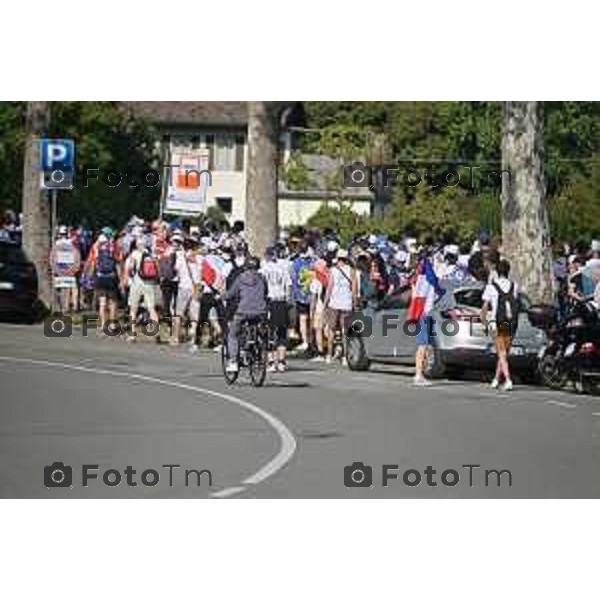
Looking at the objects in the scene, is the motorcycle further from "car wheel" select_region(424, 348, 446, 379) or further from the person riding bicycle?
the person riding bicycle

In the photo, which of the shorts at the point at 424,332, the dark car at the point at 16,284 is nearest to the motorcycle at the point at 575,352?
the shorts at the point at 424,332

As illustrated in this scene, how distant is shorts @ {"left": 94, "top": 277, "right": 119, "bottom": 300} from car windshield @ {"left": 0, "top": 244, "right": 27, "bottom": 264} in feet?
2.97

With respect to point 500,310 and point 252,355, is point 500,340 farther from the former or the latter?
point 252,355

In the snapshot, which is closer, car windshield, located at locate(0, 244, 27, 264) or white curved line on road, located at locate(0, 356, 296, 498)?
white curved line on road, located at locate(0, 356, 296, 498)

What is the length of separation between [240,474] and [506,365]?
713cm

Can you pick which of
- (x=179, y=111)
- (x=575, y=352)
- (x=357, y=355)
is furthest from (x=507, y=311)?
(x=179, y=111)

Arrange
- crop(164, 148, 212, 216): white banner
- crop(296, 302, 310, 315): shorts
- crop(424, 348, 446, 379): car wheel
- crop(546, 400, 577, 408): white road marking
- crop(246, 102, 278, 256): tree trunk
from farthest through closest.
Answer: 1. crop(296, 302, 310, 315): shorts
2. crop(246, 102, 278, 256): tree trunk
3. crop(424, 348, 446, 379): car wheel
4. crop(546, 400, 577, 408): white road marking
5. crop(164, 148, 212, 216): white banner

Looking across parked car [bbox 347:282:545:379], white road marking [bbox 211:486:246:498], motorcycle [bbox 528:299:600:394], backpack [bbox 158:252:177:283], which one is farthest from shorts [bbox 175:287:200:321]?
white road marking [bbox 211:486:246:498]

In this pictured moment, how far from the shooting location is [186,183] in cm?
2116

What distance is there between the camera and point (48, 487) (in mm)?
16984

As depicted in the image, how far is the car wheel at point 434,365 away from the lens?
24.1 meters

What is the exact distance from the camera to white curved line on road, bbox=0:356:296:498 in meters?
16.9

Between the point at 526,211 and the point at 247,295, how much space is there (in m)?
3.32

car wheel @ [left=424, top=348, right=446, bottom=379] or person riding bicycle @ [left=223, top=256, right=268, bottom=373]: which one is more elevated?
person riding bicycle @ [left=223, top=256, right=268, bottom=373]
